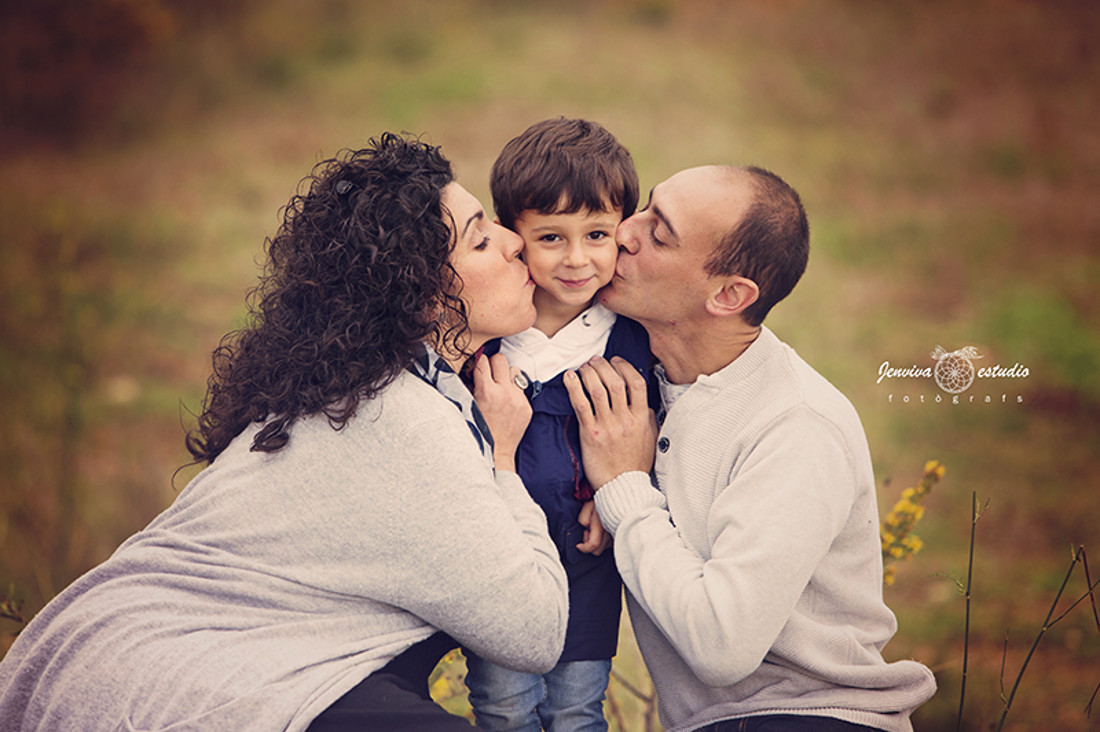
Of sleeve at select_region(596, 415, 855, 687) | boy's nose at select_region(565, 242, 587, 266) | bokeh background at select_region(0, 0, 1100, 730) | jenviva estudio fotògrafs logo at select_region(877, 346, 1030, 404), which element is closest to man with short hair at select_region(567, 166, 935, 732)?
sleeve at select_region(596, 415, 855, 687)

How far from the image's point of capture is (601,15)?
7.28 m

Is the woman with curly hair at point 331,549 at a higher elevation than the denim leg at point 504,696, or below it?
higher

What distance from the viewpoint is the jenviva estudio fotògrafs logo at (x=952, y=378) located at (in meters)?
5.50

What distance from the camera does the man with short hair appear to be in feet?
6.18

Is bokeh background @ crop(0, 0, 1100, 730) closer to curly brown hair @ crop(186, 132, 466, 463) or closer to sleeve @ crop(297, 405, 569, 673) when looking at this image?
curly brown hair @ crop(186, 132, 466, 463)

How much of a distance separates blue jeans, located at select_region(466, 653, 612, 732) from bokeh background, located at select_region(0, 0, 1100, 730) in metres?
3.01

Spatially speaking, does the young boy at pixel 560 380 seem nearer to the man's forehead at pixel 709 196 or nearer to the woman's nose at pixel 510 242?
the woman's nose at pixel 510 242

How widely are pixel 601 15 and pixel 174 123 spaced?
11.9 feet

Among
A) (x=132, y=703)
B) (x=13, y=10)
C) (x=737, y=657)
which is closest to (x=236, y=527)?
(x=132, y=703)

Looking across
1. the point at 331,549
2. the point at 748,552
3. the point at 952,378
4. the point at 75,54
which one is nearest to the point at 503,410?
the point at 331,549

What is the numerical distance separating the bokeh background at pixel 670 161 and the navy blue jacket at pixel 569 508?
2.97 m

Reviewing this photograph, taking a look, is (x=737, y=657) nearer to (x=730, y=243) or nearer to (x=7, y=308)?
(x=730, y=243)

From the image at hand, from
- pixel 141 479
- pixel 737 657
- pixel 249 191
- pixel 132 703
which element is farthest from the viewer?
pixel 249 191

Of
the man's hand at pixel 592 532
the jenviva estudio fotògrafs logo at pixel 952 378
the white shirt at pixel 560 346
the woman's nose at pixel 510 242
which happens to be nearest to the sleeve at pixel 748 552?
the man's hand at pixel 592 532
